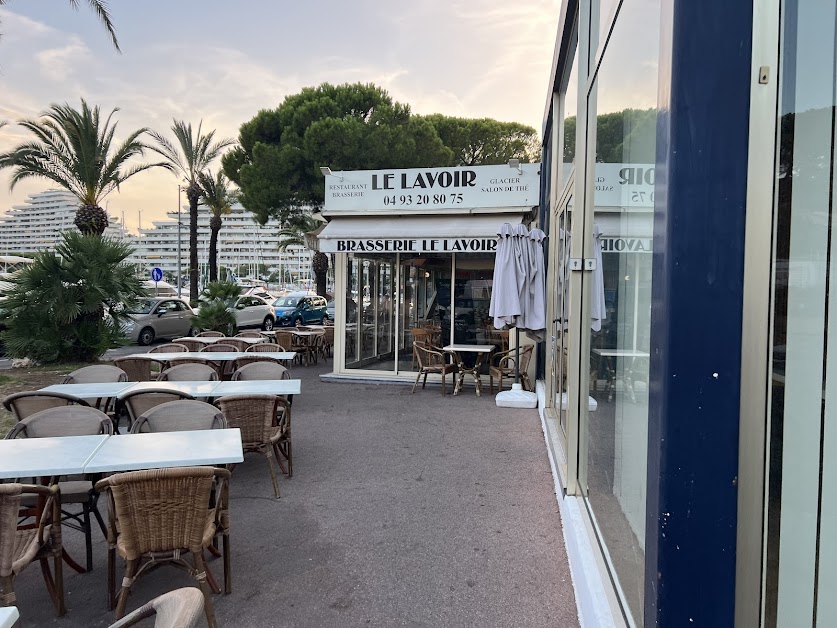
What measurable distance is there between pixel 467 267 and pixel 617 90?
6.91 metres

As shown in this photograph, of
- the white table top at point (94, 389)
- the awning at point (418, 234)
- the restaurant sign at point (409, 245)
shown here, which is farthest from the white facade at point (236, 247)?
the white table top at point (94, 389)

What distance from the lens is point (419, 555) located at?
3326 millimetres

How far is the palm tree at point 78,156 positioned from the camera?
610 inches

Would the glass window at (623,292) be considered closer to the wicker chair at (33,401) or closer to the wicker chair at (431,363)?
the wicker chair at (33,401)

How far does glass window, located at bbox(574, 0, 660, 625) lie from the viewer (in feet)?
6.70

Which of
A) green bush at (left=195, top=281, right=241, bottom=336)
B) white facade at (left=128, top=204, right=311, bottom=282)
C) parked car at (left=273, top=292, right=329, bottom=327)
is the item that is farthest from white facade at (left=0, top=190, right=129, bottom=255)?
green bush at (left=195, top=281, right=241, bottom=336)

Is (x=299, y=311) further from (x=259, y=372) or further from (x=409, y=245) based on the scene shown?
(x=259, y=372)

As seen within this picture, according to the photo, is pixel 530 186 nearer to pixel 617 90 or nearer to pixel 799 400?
pixel 617 90

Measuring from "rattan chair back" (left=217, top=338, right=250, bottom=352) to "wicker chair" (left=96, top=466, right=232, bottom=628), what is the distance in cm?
566

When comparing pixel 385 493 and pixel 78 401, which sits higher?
pixel 78 401

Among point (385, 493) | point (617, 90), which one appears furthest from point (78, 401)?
point (617, 90)

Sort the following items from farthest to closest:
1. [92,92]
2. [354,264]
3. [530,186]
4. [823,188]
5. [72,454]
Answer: [92,92] → [354,264] → [530,186] → [72,454] → [823,188]

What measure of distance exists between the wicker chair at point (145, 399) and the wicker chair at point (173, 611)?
2.93 m

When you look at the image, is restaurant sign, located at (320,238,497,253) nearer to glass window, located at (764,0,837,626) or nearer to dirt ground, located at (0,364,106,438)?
dirt ground, located at (0,364,106,438)
